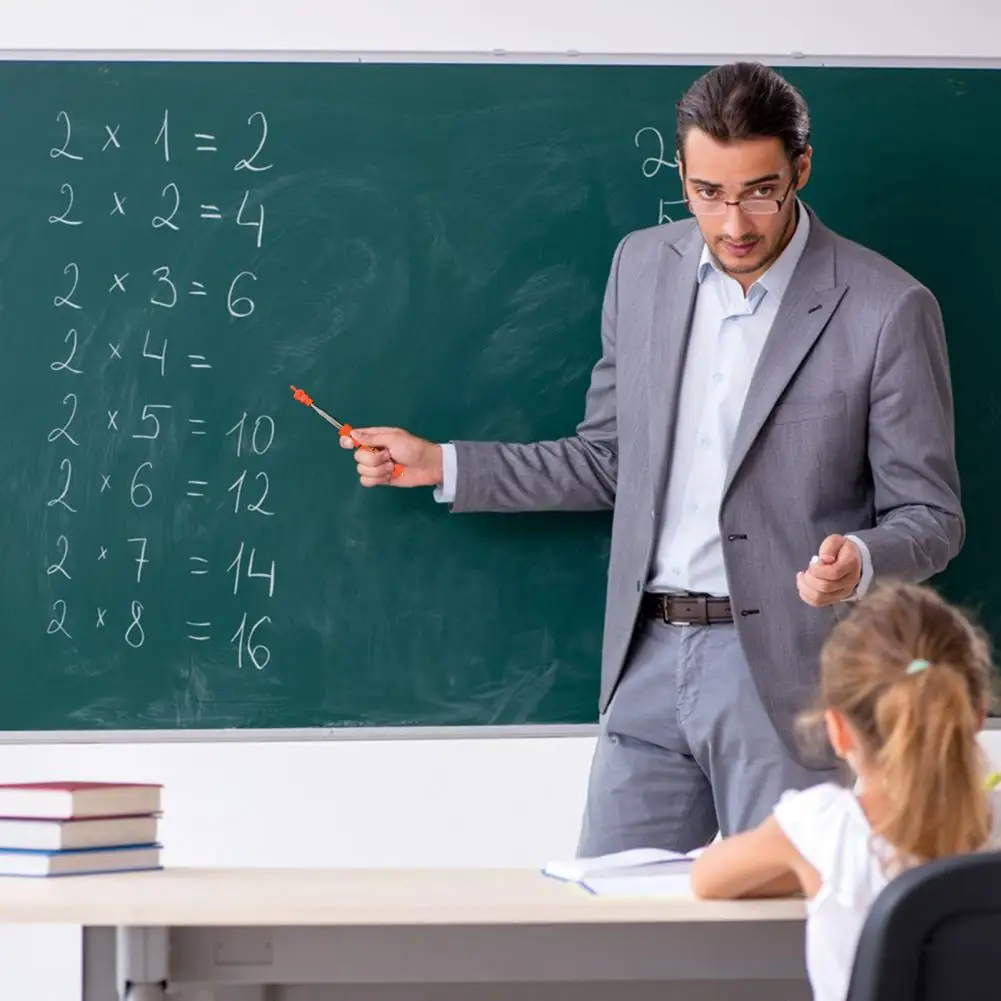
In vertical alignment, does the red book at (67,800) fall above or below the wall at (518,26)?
Result: below

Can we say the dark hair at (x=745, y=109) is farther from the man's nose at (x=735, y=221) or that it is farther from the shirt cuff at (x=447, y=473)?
the shirt cuff at (x=447, y=473)

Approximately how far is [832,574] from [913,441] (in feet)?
1.28

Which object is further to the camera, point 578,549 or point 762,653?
point 578,549

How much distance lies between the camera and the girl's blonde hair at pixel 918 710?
176cm

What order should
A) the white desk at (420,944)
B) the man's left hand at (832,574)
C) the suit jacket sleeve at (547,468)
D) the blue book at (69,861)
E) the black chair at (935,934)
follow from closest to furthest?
1. the black chair at (935,934)
2. the white desk at (420,944)
3. the blue book at (69,861)
4. the man's left hand at (832,574)
5. the suit jacket sleeve at (547,468)

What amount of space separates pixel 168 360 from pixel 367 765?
1.00 m

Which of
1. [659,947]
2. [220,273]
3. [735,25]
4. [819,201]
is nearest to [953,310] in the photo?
[819,201]

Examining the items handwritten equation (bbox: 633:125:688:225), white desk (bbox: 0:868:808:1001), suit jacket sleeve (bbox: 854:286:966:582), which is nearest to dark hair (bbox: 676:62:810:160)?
suit jacket sleeve (bbox: 854:286:966:582)

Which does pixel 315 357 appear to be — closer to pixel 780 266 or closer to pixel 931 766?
pixel 780 266

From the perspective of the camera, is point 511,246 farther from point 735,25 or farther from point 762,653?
point 762,653

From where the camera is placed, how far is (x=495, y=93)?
11.2ft

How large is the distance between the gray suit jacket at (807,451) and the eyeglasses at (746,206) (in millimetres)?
141

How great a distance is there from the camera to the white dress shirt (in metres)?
2.85

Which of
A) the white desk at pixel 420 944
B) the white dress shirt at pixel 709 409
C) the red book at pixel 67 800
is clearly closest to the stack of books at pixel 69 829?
the red book at pixel 67 800
